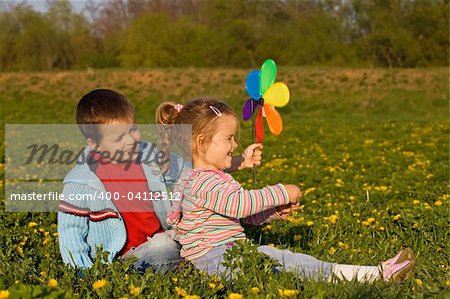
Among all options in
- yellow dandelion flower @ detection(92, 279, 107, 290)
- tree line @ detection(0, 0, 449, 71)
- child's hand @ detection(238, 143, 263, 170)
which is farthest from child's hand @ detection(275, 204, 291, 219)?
tree line @ detection(0, 0, 449, 71)

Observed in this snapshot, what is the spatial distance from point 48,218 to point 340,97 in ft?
65.6

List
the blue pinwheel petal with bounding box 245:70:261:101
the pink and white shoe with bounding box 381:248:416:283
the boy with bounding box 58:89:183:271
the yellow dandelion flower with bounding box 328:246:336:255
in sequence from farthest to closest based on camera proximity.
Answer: the blue pinwheel petal with bounding box 245:70:261:101 → the yellow dandelion flower with bounding box 328:246:336:255 → the boy with bounding box 58:89:183:271 → the pink and white shoe with bounding box 381:248:416:283

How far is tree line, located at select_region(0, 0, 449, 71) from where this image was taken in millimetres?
38844

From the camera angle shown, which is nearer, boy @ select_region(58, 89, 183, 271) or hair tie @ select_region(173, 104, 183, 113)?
boy @ select_region(58, 89, 183, 271)

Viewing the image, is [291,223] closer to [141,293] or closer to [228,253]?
[228,253]

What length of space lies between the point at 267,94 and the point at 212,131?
2.35 ft

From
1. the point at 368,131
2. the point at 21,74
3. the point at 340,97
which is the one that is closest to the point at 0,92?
the point at 21,74

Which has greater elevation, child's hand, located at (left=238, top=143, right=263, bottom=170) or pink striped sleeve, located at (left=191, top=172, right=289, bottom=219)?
child's hand, located at (left=238, top=143, right=263, bottom=170)

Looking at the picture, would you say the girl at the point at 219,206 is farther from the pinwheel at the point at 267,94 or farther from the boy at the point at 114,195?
the pinwheel at the point at 267,94

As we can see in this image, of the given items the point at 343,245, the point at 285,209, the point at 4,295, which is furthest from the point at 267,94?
the point at 4,295

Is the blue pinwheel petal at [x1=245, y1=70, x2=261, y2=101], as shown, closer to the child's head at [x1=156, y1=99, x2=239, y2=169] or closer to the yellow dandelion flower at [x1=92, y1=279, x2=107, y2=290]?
the child's head at [x1=156, y1=99, x2=239, y2=169]

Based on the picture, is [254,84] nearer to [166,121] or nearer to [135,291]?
[166,121]

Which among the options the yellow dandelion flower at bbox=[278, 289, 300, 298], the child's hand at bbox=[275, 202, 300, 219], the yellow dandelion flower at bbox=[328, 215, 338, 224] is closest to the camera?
the yellow dandelion flower at bbox=[278, 289, 300, 298]

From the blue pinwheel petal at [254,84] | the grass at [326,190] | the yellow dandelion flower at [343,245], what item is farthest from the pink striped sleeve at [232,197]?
the yellow dandelion flower at [343,245]
